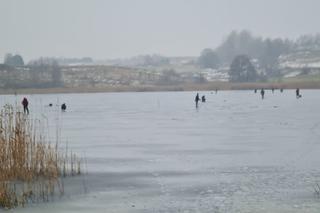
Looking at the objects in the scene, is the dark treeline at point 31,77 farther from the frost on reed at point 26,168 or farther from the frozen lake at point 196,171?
the frost on reed at point 26,168

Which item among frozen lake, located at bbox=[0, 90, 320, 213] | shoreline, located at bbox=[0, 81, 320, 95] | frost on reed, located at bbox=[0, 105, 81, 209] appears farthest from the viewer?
shoreline, located at bbox=[0, 81, 320, 95]

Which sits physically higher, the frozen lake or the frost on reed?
the frost on reed

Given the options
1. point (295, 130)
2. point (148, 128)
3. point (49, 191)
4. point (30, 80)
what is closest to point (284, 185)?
point (49, 191)

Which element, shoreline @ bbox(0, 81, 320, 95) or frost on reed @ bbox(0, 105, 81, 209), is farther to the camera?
shoreline @ bbox(0, 81, 320, 95)

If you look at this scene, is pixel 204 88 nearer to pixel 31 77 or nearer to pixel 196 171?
pixel 31 77

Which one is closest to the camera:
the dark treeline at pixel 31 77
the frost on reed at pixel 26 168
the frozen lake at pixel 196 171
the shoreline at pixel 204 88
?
the frozen lake at pixel 196 171

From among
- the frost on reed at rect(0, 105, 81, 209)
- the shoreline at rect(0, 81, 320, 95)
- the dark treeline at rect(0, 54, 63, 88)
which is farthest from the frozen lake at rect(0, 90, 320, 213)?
the dark treeline at rect(0, 54, 63, 88)

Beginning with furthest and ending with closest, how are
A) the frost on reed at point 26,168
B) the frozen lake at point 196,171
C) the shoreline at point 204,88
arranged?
the shoreline at point 204,88
the frost on reed at point 26,168
the frozen lake at point 196,171

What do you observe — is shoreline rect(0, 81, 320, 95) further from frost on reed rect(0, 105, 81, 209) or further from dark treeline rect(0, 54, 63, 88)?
frost on reed rect(0, 105, 81, 209)

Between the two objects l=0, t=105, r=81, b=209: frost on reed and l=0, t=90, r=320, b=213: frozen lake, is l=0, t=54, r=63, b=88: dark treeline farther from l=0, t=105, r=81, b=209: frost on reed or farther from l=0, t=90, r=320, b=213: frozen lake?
l=0, t=105, r=81, b=209: frost on reed

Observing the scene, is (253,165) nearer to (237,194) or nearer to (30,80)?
(237,194)

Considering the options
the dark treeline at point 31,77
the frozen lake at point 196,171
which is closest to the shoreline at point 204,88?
the dark treeline at point 31,77

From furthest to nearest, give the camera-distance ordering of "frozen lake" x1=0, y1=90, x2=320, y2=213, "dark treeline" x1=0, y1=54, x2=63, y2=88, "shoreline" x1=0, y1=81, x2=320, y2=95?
"dark treeline" x1=0, y1=54, x2=63, y2=88 < "shoreline" x1=0, y1=81, x2=320, y2=95 < "frozen lake" x1=0, y1=90, x2=320, y2=213

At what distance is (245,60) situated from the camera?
17650cm
